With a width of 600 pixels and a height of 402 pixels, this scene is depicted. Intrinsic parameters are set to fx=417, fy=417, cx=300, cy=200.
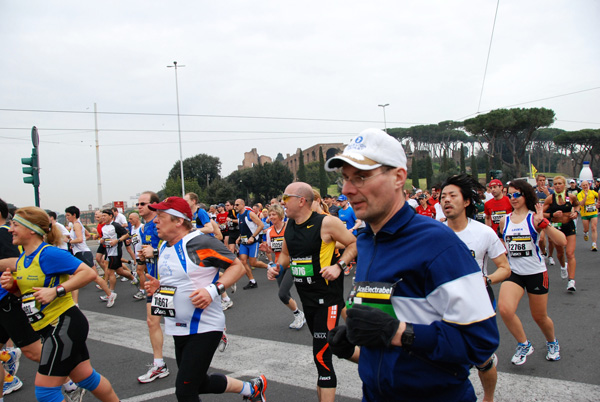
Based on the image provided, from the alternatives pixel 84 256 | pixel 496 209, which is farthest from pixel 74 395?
pixel 496 209

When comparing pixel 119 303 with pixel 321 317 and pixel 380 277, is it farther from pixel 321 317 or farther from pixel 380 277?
pixel 380 277

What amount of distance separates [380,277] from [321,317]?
251 cm

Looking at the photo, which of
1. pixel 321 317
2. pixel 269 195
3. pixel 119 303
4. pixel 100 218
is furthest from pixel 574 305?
pixel 269 195

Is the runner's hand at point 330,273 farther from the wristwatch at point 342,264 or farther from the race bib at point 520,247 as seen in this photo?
the race bib at point 520,247

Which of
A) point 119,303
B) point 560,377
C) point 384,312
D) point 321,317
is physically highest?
point 384,312

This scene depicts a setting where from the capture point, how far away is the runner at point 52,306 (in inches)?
134

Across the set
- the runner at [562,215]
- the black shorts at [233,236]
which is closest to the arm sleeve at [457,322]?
the runner at [562,215]

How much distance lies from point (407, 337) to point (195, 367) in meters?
2.22

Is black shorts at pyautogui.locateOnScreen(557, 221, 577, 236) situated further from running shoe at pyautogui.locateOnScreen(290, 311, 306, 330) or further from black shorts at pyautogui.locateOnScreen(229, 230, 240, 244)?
black shorts at pyautogui.locateOnScreen(229, 230, 240, 244)

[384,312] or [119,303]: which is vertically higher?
[384,312]

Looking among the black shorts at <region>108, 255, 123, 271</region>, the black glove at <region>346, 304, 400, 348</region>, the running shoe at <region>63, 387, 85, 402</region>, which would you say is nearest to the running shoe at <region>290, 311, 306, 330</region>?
the running shoe at <region>63, 387, 85, 402</region>

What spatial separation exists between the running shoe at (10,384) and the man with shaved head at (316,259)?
3.50m

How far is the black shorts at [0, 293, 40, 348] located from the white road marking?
1.21 m

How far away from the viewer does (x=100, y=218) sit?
10.5 metres
